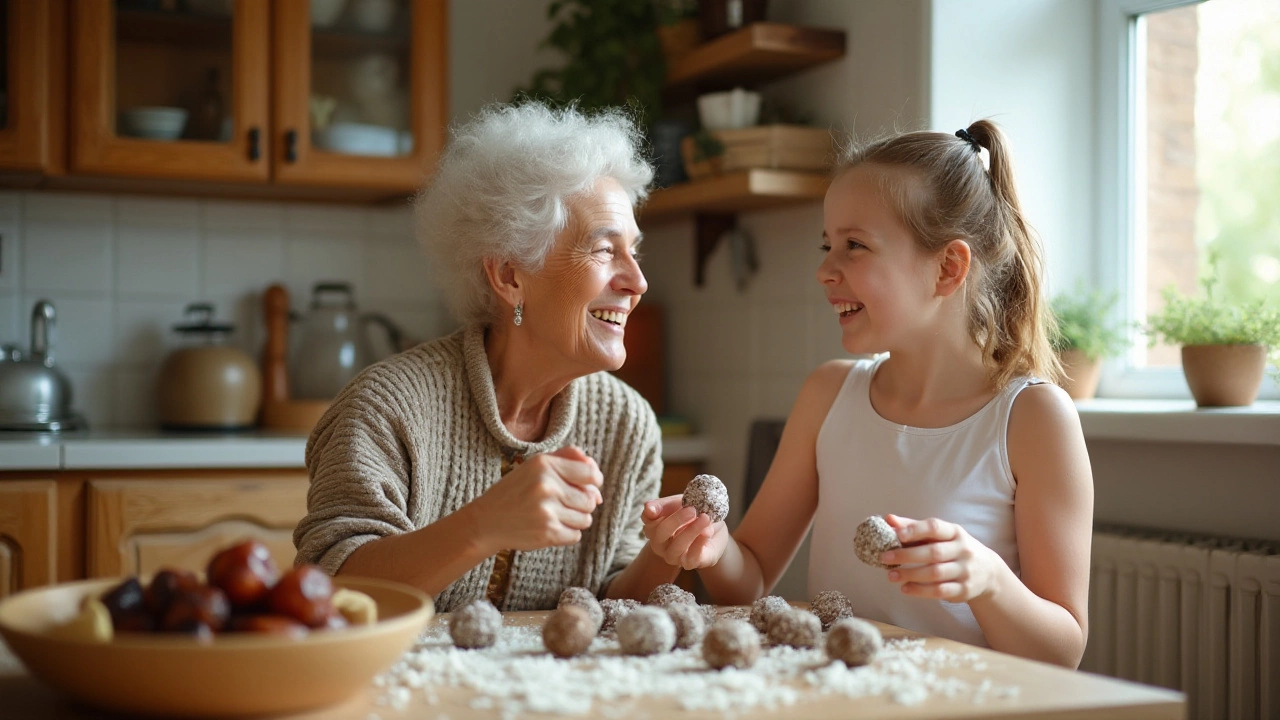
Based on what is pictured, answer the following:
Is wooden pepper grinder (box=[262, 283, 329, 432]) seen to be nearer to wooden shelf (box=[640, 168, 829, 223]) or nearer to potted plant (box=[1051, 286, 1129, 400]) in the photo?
wooden shelf (box=[640, 168, 829, 223])

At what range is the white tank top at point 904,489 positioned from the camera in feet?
4.74

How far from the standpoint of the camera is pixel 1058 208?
7.74 ft

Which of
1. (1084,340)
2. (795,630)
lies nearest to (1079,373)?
(1084,340)

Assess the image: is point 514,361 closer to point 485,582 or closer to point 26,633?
point 485,582

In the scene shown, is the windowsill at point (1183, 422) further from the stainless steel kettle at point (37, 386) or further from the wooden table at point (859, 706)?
the stainless steel kettle at point (37, 386)

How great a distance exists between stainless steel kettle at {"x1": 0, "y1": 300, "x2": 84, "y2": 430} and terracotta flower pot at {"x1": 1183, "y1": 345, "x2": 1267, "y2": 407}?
2.29 meters

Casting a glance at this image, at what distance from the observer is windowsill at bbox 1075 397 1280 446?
5.73ft

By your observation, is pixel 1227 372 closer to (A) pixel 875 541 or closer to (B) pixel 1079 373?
(B) pixel 1079 373

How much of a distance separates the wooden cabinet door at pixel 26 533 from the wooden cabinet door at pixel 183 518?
0.08 meters

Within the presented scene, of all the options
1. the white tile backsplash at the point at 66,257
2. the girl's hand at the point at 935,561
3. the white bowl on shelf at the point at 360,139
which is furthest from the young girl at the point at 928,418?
the white tile backsplash at the point at 66,257

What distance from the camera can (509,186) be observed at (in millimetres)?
1633

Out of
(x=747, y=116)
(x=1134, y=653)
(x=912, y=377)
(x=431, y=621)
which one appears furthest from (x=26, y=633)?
(x=747, y=116)

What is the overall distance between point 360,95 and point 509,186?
1.41 meters

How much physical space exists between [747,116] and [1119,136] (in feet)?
2.50
